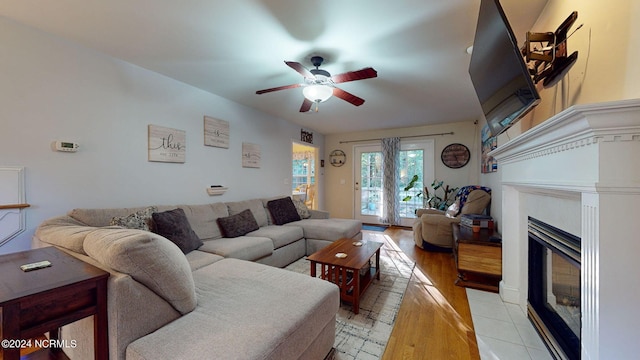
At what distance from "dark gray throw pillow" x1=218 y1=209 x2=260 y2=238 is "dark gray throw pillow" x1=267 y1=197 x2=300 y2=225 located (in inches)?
20.4

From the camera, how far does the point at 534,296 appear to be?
1.85 meters

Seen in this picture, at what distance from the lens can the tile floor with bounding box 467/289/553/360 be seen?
155 cm

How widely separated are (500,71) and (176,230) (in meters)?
2.76

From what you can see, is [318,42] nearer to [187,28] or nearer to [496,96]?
[187,28]

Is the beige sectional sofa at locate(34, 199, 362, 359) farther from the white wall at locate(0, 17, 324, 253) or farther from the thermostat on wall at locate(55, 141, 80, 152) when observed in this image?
the thermostat on wall at locate(55, 141, 80, 152)

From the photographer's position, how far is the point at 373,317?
6.47 ft

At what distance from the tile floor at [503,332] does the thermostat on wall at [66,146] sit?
11.7 ft

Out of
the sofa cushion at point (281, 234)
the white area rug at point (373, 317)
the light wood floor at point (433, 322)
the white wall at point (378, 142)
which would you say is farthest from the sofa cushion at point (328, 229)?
the white wall at point (378, 142)

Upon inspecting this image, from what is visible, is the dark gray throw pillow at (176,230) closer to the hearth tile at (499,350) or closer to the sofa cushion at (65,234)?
the sofa cushion at (65,234)

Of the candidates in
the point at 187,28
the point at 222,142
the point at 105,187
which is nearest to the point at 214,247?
the point at 105,187

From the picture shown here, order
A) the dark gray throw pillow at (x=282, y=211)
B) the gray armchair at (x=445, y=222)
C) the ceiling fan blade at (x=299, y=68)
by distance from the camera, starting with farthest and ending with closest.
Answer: the dark gray throw pillow at (x=282, y=211), the gray armchair at (x=445, y=222), the ceiling fan blade at (x=299, y=68)

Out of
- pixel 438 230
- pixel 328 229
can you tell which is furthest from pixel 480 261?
pixel 328 229

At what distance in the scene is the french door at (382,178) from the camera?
5320mm

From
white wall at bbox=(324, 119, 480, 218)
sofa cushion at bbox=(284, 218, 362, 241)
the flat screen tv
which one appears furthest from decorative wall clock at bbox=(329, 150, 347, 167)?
the flat screen tv
